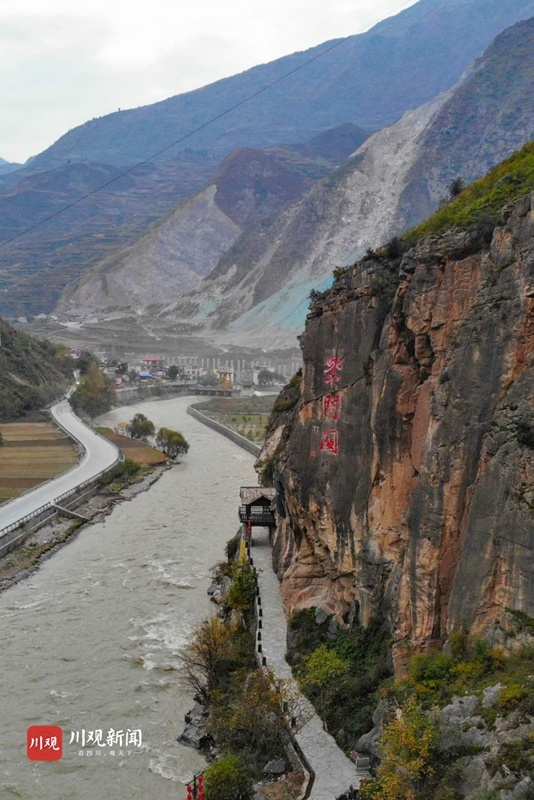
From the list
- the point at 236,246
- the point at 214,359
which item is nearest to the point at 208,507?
the point at 214,359

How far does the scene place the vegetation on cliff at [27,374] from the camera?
67688 mm

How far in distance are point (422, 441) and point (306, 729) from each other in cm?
569

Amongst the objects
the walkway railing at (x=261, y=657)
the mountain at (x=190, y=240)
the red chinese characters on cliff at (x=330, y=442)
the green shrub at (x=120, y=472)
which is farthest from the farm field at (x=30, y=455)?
the mountain at (x=190, y=240)

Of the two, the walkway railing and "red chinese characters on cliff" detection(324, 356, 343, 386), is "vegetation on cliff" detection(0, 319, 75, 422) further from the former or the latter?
"red chinese characters on cliff" detection(324, 356, 343, 386)

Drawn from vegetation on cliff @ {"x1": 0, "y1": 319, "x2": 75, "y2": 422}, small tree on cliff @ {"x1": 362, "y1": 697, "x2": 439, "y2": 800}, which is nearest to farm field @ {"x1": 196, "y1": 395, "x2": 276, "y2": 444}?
vegetation on cliff @ {"x1": 0, "y1": 319, "x2": 75, "y2": 422}

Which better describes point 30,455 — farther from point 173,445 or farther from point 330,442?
point 330,442

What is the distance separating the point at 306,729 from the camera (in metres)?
13.6

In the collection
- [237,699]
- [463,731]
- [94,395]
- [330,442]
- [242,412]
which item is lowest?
[237,699]

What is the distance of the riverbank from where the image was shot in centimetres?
2888

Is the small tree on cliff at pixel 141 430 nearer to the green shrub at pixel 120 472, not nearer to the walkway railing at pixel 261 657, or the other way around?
the green shrub at pixel 120 472

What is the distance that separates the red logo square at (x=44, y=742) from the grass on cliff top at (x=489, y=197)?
13.1 m

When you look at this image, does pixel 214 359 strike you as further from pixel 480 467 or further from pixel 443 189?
pixel 480 467

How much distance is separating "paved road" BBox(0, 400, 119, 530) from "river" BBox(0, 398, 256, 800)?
3.76 metres
